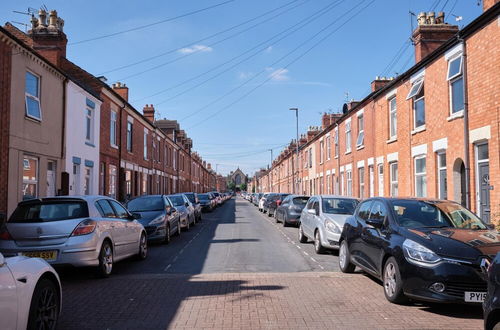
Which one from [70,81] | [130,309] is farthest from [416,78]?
[130,309]

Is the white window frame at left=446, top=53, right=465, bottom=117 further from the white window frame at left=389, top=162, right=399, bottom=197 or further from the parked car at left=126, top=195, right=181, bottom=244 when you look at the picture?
the parked car at left=126, top=195, right=181, bottom=244

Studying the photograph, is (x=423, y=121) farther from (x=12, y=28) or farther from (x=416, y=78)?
(x=12, y=28)

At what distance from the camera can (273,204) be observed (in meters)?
28.1

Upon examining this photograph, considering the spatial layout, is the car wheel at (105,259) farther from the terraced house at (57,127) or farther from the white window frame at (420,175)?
the white window frame at (420,175)

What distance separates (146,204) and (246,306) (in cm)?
874

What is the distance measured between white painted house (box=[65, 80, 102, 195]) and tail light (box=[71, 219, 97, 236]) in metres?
8.71

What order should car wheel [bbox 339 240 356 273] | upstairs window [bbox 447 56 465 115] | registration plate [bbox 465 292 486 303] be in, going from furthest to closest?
upstairs window [bbox 447 56 465 115] < car wheel [bbox 339 240 356 273] < registration plate [bbox 465 292 486 303]

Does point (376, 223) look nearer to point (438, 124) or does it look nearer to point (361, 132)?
point (438, 124)

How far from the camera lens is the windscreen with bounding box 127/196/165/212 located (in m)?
13.8

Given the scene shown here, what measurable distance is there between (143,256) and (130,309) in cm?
462

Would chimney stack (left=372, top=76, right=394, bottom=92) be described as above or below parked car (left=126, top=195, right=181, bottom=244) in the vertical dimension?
above

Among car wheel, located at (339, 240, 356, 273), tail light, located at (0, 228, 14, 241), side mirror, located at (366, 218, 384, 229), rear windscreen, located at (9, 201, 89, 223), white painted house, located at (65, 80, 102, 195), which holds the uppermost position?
white painted house, located at (65, 80, 102, 195)

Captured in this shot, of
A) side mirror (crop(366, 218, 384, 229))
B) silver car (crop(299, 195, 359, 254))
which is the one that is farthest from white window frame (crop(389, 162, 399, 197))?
side mirror (crop(366, 218, 384, 229))

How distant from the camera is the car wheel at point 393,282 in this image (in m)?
6.07
